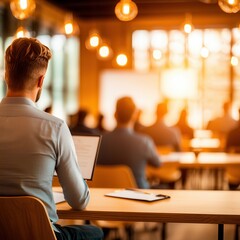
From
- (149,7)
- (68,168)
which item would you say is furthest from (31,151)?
(149,7)

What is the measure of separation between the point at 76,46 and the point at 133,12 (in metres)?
10.8

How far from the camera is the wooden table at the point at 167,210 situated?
2363 mm

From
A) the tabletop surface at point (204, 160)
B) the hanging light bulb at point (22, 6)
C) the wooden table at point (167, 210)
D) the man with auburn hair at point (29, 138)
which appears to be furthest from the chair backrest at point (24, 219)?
the tabletop surface at point (204, 160)

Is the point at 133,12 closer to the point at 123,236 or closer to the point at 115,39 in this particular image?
the point at 123,236

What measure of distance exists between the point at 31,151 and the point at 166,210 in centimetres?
74

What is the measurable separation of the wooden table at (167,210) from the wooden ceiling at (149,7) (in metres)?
9.11

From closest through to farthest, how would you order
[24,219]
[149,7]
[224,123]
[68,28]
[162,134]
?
[24,219] < [68,28] < [162,134] < [224,123] < [149,7]

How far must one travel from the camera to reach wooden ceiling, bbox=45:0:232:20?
11.6 metres

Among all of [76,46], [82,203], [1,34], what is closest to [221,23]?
[76,46]

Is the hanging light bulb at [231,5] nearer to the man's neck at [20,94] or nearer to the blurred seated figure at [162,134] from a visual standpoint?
the man's neck at [20,94]

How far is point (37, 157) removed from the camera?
2.14 meters

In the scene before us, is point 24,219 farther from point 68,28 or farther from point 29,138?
point 68,28

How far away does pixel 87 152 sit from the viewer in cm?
298

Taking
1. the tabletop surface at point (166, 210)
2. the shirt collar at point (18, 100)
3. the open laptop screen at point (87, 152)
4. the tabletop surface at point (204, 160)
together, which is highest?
the shirt collar at point (18, 100)
